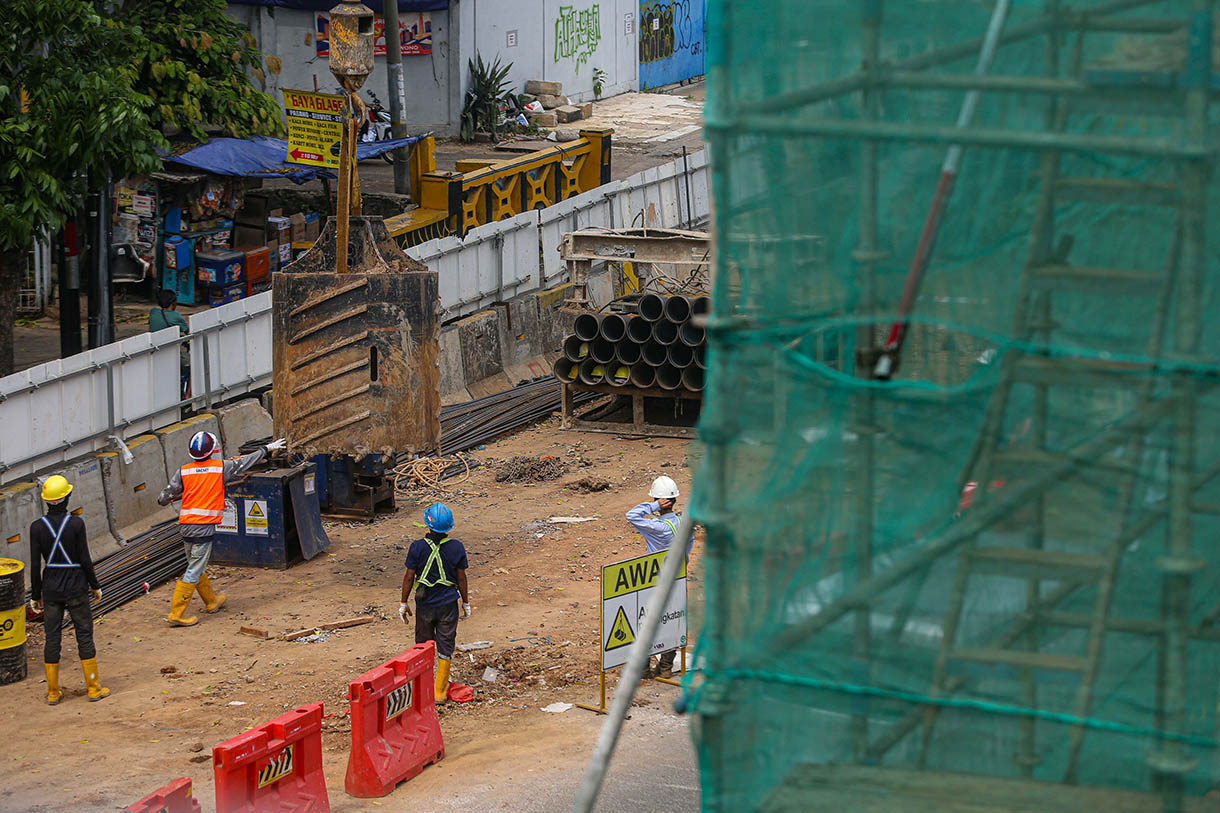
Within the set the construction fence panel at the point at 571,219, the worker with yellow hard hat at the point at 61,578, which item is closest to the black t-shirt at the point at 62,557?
the worker with yellow hard hat at the point at 61,578

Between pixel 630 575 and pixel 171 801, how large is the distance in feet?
13.6

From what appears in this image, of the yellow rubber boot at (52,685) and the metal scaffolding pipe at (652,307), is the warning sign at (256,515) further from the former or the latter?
the metal scaffolding pipe at (652,307)

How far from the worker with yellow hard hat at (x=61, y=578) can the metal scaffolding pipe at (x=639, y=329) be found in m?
8.31

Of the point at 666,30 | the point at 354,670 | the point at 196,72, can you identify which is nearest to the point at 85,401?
the point at 354,670

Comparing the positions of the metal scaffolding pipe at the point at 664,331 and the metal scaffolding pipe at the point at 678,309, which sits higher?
the metal scaffolding pipe at the point at 678,309

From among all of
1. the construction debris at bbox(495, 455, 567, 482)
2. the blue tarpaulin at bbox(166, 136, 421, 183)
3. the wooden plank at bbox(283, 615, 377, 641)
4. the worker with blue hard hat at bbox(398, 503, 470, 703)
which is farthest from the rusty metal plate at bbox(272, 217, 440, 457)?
the blue tarpaulin at bbox(166, 136, 421, 183)

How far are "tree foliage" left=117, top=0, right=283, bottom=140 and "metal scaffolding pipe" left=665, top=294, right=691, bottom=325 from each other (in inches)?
323

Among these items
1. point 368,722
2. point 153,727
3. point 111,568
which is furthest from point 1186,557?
point 111,568

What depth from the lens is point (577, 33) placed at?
41969 mm

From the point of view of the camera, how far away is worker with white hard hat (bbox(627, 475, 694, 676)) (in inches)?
498

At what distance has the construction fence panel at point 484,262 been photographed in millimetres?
21641

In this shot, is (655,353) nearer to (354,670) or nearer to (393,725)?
(354,670)

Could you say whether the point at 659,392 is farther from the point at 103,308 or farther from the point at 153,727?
the point at 153,727

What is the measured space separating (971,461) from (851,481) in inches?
16.1
